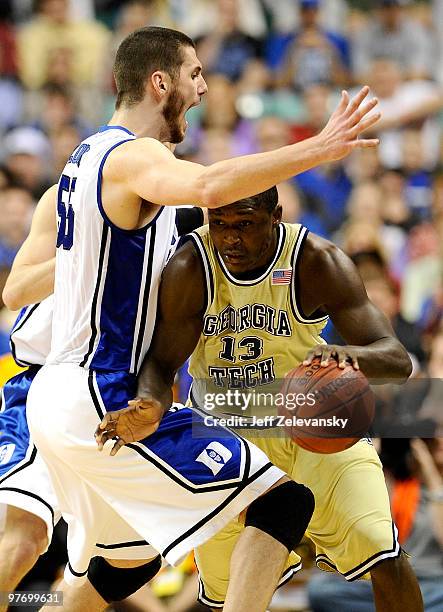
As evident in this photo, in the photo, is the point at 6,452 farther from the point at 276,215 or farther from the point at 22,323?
the point at 276,215

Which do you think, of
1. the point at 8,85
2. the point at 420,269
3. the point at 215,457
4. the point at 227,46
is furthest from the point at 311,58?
the point at 215,457

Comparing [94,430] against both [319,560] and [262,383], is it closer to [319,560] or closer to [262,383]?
[262,383]

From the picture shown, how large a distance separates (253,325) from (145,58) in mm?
1131

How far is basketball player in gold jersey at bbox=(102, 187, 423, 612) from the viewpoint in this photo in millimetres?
4070

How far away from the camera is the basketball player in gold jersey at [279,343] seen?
4.07 meters

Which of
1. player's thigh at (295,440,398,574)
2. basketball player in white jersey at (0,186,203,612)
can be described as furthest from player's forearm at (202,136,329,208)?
player's thigh at (295,440,398,574)

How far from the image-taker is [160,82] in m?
4.16

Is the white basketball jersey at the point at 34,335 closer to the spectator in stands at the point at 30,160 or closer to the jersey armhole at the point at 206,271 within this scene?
the jersey armhole at the point at 206,271

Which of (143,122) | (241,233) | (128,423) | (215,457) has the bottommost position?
(215,457)

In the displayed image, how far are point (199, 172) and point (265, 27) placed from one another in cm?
899

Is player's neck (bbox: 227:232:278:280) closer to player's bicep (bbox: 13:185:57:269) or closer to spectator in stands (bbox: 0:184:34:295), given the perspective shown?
player's bicep (bbox: 13:185:57:269)

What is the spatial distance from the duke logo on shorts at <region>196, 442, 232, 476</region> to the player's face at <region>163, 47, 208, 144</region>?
1.23 meters

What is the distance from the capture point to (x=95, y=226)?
12.9ft

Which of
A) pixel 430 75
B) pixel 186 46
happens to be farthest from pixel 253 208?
pixel 430 75
